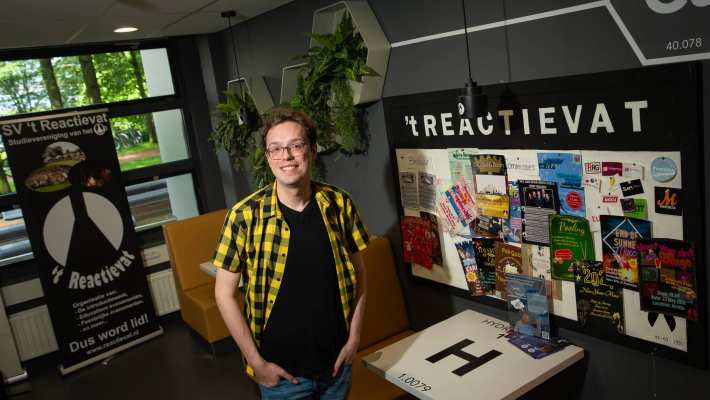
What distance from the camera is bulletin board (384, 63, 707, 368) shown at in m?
2.06

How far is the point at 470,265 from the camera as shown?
3.06m

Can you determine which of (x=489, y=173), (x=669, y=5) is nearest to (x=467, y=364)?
(x=489, y=173)

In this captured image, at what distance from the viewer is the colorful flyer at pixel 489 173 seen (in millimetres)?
2727

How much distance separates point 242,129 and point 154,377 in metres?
2.08

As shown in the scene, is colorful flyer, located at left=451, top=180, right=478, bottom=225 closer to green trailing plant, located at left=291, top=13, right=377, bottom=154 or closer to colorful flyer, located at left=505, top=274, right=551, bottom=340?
colorful flyer, located at left=505, top=274, right=551, bottom=340

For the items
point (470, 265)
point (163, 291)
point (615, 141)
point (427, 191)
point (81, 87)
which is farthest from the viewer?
point (163, 291)

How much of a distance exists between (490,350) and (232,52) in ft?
12.0

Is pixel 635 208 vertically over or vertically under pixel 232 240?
under

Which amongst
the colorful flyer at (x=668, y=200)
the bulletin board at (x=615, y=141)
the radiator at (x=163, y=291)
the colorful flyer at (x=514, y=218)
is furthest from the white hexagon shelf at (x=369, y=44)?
the radiator at (x=163, y=291)

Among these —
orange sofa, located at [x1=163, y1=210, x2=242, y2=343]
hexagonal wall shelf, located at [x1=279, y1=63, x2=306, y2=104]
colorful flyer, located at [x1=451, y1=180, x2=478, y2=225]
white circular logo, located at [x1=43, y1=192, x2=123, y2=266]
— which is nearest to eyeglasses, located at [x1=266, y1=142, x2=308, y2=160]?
colorful flyer, located at [x1=451, y1=180, x2=478, y2=225]

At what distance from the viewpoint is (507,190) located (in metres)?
2.72

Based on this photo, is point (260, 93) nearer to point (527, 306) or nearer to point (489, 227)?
point (489, 227)

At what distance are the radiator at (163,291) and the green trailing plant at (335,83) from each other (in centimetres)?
250

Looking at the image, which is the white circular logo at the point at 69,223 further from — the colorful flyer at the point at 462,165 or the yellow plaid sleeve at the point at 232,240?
the colorful flyer at the point at 462,165
